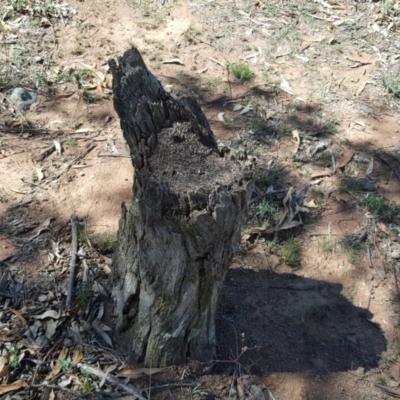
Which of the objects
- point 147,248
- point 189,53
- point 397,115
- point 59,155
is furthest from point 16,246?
point 397,115

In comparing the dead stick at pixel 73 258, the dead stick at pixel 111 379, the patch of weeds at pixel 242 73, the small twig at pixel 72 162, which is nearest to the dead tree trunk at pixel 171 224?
the dead stick at pixel 111 379

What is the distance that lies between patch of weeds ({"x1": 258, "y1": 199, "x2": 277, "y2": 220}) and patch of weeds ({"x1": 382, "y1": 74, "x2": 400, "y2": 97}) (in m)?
2.20

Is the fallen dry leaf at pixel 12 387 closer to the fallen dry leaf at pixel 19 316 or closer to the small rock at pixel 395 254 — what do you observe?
the fallen dry leaf at pixel 19 316

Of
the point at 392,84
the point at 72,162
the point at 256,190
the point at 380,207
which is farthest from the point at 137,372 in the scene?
the point at 392,84

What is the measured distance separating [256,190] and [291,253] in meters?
0.69

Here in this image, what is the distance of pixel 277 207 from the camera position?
4.37 metres

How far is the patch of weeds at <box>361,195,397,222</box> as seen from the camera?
4410mm

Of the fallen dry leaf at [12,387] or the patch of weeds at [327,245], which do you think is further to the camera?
the patch of weeds at [327,245]

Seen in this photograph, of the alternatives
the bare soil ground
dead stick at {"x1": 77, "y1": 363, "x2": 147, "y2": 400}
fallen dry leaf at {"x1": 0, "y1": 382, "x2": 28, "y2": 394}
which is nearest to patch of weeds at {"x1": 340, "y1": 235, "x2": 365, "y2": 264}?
the bare soil ground

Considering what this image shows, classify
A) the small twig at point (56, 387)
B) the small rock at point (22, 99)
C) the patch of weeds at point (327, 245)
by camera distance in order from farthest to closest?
the small rock at point (22, 99) → the patch of weeds at point (327, 245) → the small twig at point (56, 387)

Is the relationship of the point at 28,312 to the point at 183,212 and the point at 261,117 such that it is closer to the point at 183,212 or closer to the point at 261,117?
the point at 183,212

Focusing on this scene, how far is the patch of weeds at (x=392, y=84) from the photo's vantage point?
562 centimetres

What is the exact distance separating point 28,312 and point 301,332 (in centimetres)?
173

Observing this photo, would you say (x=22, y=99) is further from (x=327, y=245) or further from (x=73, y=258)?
(x=327, y=245)
